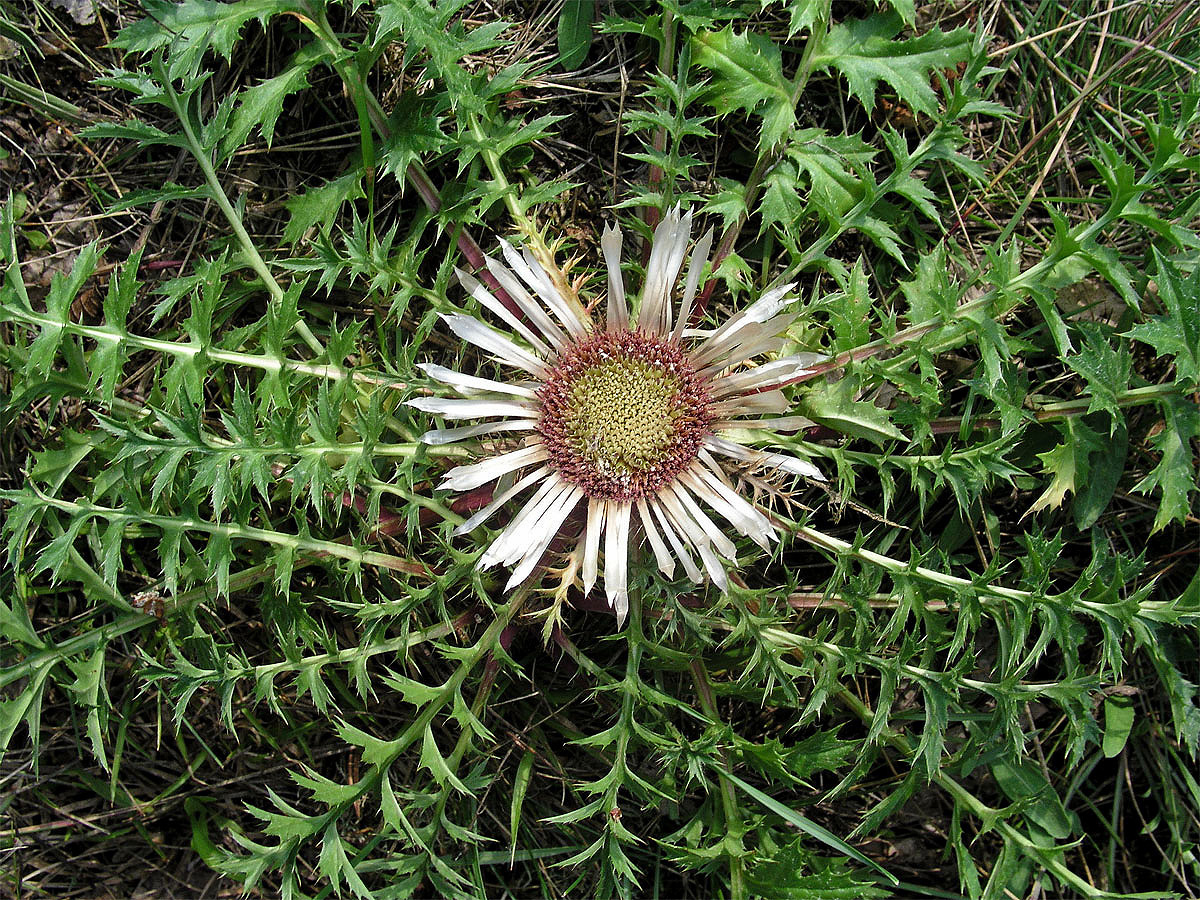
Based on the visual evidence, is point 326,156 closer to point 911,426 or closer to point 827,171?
point 827,171

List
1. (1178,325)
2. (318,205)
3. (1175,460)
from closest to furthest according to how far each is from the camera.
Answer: (1178,325) → (1175,460) → (318,205)

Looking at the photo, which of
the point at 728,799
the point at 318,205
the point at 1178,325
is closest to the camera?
the point at 1178,325

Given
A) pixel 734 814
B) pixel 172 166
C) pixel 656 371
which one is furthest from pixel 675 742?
pixel 172 166

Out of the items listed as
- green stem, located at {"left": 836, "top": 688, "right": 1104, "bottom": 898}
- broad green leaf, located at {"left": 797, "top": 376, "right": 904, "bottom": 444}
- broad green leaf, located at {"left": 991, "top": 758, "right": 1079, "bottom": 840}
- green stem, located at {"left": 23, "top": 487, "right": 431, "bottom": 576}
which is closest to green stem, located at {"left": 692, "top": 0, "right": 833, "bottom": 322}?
broad green leaf, located at {"left": 797, "top": 376, "right": 904, "bottom": 444}

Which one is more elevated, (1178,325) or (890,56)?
(890,56)

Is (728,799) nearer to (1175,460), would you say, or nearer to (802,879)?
(802,879)

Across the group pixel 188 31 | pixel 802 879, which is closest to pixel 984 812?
pixel 802 879
